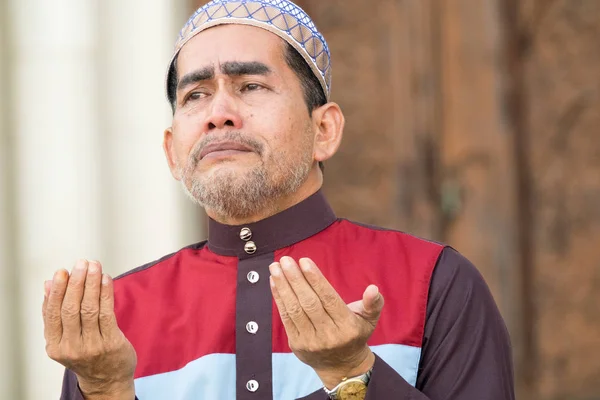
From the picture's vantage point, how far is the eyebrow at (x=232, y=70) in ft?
9.10

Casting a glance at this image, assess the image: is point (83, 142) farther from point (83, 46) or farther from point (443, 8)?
point (443, 8)

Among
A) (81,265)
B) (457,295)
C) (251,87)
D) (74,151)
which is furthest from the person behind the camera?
(74,151)

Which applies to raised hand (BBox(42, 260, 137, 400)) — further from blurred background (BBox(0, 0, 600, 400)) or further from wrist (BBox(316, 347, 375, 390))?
blurred background (BBox(0, 0, 600, 400))

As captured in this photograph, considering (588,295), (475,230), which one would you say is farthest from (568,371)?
(475,230)

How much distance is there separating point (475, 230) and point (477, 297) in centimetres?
192

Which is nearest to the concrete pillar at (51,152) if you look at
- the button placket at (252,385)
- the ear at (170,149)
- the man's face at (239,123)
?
the ear at (170,149)

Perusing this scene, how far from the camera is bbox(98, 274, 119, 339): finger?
2291mm

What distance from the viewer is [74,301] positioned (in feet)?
7.44

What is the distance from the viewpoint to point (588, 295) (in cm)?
451

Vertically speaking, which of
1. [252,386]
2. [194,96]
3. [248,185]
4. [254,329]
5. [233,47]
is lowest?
[252,386]

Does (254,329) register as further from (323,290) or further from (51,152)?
(51,152)

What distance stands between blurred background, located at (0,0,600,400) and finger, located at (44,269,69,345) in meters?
2.11

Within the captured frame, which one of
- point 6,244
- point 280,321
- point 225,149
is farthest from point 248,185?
point 6,244

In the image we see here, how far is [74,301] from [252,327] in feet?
1.77
